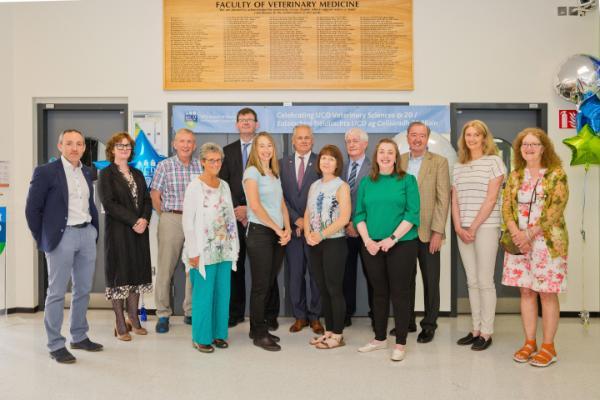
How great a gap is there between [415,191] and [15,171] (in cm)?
383

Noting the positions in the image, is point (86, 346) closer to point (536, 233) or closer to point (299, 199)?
point (299, 199)

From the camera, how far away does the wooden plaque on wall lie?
443cm

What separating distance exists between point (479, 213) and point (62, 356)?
3014 millimetres

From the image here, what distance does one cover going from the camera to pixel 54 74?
4555 millimetres

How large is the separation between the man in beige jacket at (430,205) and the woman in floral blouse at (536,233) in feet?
1.45

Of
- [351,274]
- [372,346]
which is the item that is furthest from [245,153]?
[372,346]

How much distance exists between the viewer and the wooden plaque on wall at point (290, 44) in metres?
4.43

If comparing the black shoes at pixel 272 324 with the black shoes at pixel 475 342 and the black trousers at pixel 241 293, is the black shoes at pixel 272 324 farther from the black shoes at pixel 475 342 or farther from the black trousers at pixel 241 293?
the black shoes at pixel 475 342

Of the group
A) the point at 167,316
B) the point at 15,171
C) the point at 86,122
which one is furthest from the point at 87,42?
the point at 167,316

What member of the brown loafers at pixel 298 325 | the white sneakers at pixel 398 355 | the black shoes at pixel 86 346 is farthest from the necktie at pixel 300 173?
the black shoes at pixel 86 346

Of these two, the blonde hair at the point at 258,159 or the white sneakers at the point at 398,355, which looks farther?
the blonde hair at the point at 258,159

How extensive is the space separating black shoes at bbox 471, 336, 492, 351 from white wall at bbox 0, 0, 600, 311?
58.9 inches

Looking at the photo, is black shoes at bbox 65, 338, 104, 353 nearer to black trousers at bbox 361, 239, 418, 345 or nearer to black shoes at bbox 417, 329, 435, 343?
black trousers at bbox 361, 239, 418, 345

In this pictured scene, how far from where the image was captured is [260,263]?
3328mm
